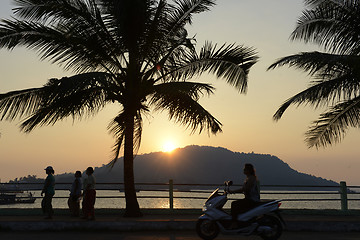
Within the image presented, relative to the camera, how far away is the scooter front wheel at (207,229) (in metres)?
11.0

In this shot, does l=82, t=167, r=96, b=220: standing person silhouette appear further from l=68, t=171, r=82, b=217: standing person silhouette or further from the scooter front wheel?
the scooter front wheel

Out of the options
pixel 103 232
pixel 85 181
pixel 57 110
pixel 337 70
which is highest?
pixel 337 70

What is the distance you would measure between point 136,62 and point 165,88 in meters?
1.33

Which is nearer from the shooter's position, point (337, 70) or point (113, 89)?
point (113, 89)

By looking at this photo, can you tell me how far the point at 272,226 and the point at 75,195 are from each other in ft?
23.1

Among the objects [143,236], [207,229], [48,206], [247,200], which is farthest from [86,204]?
[247,200]

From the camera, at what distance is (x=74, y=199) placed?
1573 centimetres

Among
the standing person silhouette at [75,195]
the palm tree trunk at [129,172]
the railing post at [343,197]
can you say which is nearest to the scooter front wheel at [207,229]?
the palm tree trunk at [129,172]

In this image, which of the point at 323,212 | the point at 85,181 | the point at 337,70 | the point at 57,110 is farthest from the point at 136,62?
the point at 323,212

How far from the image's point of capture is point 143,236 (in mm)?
11930

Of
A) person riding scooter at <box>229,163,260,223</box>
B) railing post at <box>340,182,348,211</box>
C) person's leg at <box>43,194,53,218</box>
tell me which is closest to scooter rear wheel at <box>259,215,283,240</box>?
person riding scooter at <box>229,163,260,223</box>

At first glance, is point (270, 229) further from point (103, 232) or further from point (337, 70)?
point (337, 70)

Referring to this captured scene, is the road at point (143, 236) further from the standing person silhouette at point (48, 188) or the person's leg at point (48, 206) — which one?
the standing person silhouette at point (48, 188)

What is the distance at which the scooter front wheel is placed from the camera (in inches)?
432
